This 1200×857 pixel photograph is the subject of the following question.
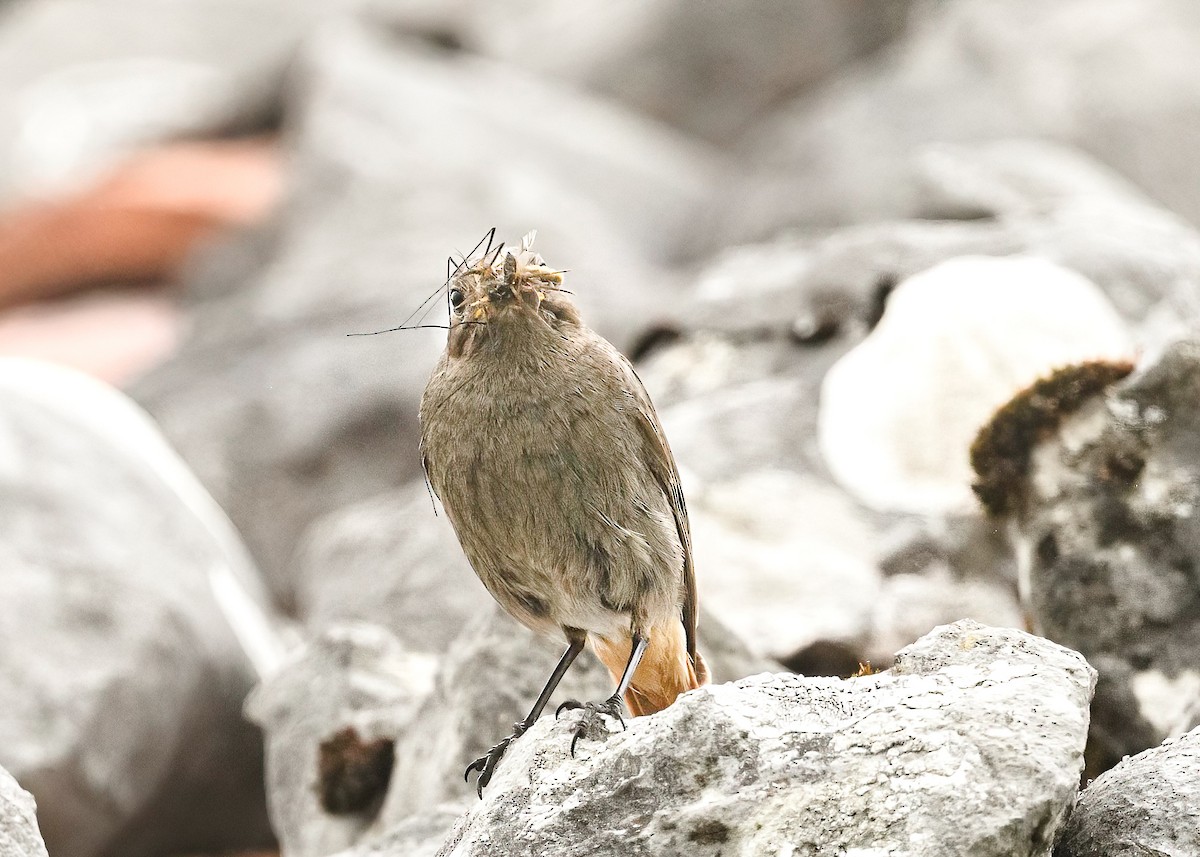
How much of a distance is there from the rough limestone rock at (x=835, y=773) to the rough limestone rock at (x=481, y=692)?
1216mm

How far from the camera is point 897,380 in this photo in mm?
5938

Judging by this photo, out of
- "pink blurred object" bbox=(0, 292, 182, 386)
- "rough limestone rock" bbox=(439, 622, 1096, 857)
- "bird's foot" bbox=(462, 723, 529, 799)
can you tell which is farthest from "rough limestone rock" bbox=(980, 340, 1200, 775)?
"pink blurred object" bbox=(0, 292, 182, 386)

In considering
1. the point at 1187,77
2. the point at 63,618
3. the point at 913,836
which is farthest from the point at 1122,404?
the point at 1187,77

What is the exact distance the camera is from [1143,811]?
304cm

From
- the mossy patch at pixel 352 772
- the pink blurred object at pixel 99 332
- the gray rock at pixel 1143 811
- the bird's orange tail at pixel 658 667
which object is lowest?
the pink blurred object at pixel 99 332

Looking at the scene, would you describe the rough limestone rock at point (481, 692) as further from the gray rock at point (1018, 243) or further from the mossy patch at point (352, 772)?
the gray rock at point (1018, 243)

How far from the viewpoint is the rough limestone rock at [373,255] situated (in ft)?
30.3

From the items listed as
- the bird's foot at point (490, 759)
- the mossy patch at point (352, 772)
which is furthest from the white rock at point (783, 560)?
the bird's foot at point (490, 759)

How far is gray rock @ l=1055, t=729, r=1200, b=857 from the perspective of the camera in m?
2.97

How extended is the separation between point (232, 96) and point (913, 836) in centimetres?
1382

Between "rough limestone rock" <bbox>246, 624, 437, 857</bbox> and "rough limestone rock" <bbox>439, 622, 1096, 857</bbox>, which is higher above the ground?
"rough limestone rock" <bbox>439, 622, 1096, 857</bbox>

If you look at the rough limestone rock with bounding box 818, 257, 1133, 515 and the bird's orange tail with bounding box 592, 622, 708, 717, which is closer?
the bird's orange tail with bounding box 592, 622, 708, 717

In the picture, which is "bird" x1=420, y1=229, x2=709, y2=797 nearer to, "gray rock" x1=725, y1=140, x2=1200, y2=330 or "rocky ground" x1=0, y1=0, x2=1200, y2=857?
"rocky ground" x1=0, y1=0, x2=1200, y2=857

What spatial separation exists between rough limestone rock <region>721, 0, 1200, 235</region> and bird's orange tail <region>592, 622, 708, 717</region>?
709 cm
